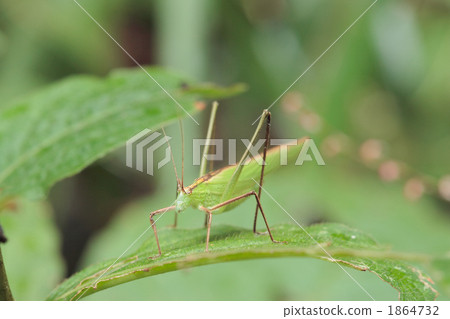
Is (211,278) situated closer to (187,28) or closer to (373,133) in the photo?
(373,133)

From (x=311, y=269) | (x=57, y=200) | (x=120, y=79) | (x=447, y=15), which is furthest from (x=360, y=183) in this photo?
(x=120, y=79)

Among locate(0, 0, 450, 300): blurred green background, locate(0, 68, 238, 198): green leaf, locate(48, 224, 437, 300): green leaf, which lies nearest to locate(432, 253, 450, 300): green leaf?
locate(48, 224, 437, 300): green leaf

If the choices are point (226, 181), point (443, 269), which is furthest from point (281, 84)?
point (443, 269)

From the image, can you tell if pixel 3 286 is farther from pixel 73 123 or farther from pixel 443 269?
pixel 443 269

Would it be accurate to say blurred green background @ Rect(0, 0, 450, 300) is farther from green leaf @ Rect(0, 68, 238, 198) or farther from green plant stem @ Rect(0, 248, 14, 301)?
green plant stem @ Rect(0, 248, 14, 301)

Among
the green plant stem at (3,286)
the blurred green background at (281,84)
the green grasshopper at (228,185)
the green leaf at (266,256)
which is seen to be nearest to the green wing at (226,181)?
the green grasshopper at (228,185)

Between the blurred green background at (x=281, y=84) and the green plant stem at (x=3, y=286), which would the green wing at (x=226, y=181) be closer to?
the green plant stem at (x=3, y=286)
